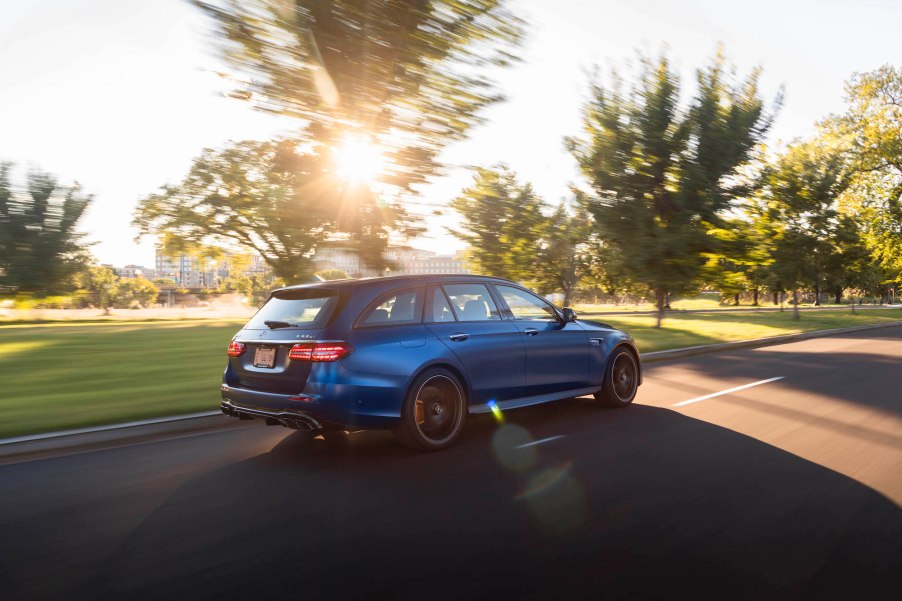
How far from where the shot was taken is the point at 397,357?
5.40 meters

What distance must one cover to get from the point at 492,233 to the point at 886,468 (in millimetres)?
19722

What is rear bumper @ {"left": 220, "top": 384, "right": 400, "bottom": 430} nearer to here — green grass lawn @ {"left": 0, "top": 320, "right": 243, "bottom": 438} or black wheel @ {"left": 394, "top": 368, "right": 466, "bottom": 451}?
black wheel @ {"left": 394, "top": 368, "right": 466, "bottom": 451}

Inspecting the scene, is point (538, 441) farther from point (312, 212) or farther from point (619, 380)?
point (312, 212)

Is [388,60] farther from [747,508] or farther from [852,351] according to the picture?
[852,351]

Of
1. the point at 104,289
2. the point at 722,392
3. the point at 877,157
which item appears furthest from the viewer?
the point at 104,289

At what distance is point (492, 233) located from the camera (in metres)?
24.4

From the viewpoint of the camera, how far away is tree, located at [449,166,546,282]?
2391 centimetres

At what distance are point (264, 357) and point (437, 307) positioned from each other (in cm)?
162

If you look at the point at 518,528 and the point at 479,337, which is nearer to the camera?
the point at 518,528

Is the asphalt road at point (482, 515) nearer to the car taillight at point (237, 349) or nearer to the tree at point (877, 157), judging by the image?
the car taillight at point (237, 349)

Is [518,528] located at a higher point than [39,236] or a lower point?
lower

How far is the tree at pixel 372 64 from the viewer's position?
9.57m

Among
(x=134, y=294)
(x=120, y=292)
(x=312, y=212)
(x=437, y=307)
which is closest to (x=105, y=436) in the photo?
(x=437, y=307)

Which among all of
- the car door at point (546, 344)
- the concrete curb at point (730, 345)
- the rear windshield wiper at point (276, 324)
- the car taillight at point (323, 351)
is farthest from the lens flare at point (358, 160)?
the concrete curb at point (730, 345)
